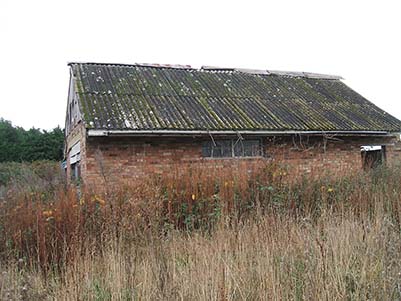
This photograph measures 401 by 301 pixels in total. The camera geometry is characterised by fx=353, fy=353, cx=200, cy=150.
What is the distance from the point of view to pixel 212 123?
11031mm

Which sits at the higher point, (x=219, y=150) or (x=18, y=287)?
(x=219, y=150)

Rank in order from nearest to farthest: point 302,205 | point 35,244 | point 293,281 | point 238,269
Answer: point 293,281 < point 238,269 < point 35,244 < point 302,205

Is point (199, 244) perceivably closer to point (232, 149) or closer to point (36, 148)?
point (232, 149)

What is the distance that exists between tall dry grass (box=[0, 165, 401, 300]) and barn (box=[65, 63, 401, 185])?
2.59m

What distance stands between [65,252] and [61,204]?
109cm

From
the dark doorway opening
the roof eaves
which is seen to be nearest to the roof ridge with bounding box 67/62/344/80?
the dark doorway opening

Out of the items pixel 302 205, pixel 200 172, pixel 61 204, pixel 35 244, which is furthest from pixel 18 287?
pixel 302 205

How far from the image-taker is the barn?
33.3 feet

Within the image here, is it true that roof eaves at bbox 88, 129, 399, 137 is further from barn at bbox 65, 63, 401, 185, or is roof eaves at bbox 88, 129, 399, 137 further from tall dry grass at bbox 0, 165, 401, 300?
tall dry grass at bbox 0, 165, 401, 300

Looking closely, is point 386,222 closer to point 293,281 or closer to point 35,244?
point 293,281

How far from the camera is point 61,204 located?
5078mm

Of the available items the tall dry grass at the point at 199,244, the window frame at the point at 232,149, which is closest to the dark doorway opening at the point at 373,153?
the window frame at the point at 232,149

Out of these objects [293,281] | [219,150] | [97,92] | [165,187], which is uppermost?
[97,92]

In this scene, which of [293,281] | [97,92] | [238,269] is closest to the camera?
[293,281]
